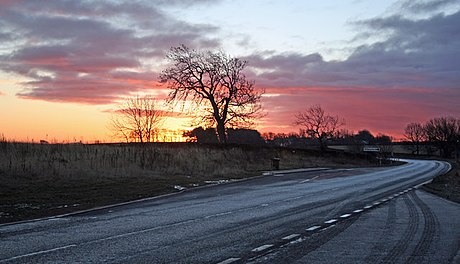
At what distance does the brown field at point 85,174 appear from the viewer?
17.2 meters

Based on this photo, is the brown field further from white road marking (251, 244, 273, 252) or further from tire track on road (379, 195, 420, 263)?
tire track on road (379, 195, 420, 263)

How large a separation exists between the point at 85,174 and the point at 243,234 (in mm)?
17177

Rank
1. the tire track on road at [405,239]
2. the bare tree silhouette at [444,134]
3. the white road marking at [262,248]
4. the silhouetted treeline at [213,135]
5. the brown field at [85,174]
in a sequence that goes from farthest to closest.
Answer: the bare tree silhouette at [444,134]
the silhouetted treeline at [213,135]
the brown field at [85,174]
the white road marking at [262,248]
the tire track on road at [405,239]

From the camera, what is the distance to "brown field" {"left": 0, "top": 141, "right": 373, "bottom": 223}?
1723 cm

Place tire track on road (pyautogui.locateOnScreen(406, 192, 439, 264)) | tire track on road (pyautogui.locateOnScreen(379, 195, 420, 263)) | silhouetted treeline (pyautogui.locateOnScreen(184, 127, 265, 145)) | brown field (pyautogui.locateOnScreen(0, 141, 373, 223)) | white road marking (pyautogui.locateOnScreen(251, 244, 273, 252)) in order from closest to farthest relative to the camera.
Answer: tire track on road (pyautogui.locateOnScreen(379, 195, 420, 263)) → tire track on road (pyautogui.locateOnScreen(406, 192, 439, 264)) → white road marking (pyautogui.locateOnScreen(251, 244, 273, 252)) → brown field (pyautogui.locateOnScreen(0, 141, 373, 223)) → silhouetted treeline (pyautogui.locateOnScreen(184, 127, 265, 145))

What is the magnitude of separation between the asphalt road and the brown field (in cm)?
241

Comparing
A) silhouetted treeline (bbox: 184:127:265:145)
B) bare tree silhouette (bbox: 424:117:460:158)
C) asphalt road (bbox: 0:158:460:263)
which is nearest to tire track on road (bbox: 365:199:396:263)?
asphalt road (bbox: 0:158:460:263)

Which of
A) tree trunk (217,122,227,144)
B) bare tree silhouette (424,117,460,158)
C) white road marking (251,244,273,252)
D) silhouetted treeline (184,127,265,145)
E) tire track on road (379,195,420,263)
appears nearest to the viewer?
tire track on road (379,195,420,263)

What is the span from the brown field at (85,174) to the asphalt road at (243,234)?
241 centimetres

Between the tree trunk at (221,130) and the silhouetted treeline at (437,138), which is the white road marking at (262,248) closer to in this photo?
the tree trunk at (221,130)

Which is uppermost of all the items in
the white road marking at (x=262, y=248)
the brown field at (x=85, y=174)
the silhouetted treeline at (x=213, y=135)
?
the silhouetted treeline at (x=213, y=135)

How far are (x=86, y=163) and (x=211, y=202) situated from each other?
41.7 feet

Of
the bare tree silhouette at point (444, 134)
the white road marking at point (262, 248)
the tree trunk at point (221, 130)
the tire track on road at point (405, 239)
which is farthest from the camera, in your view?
the bare tree silhouette at point (444, 134)

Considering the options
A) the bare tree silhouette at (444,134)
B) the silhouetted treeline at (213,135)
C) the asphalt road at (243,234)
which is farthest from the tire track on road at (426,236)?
the bare tree silhouette at (444,134)
